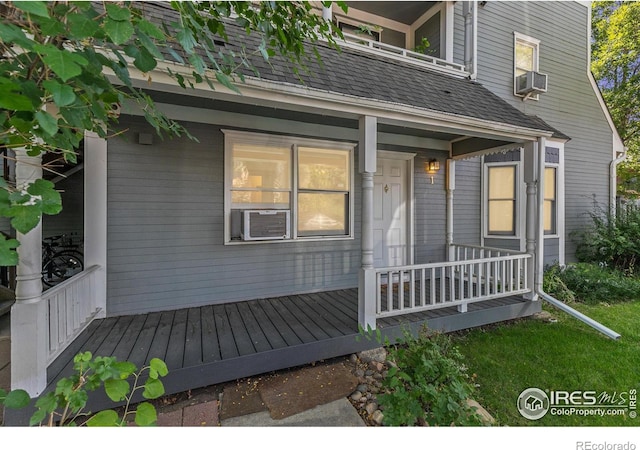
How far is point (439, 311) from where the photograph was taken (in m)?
3.78

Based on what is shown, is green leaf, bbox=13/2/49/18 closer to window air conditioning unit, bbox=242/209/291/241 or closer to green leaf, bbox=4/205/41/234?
green leaf, bbox=4/205/41/234

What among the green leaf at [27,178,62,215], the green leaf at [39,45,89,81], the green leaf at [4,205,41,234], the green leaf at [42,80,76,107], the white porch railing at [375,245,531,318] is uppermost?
the green leaf at [39,45,89,81]

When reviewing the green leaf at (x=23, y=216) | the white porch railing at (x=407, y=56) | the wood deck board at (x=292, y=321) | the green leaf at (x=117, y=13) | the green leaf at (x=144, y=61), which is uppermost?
the white porch railing at (x=407, y=56)

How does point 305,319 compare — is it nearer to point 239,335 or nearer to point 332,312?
point 332,312

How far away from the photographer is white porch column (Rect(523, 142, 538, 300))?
417cm

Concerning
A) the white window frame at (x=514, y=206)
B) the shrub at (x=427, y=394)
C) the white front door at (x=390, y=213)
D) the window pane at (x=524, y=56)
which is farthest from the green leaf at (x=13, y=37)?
the window pane at (x=524, y=56)

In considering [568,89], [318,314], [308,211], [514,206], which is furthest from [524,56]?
[318,314]

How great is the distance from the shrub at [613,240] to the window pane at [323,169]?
239 inches

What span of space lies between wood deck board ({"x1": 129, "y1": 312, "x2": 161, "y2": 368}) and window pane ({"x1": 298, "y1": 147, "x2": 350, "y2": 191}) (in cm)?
256

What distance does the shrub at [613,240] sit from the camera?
621cm

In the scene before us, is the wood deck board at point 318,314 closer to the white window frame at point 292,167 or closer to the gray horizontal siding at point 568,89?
the white window frame at point 292,167

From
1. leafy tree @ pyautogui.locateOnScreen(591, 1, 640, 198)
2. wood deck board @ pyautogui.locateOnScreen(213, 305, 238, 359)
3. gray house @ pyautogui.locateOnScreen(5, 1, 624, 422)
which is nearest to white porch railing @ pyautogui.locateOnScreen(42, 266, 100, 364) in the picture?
gray house @ pyautogui.locateOnScreen(5, 1, 624, 422)
